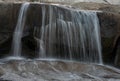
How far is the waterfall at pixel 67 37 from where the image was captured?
9438 mm

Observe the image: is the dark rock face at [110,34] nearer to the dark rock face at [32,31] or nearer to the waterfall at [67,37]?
the dark rock face at [32,31]

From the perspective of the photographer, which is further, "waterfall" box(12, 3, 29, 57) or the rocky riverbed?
"waterfall" box(12, 3, 29, 57)

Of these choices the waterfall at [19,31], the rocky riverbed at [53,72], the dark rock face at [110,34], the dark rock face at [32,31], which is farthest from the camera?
the dark rock face at [110,34]

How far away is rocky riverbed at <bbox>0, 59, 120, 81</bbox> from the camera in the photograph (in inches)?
252

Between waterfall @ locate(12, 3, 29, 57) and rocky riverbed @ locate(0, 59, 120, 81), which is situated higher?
waterfall @ locate(12, 3, 29, 57)

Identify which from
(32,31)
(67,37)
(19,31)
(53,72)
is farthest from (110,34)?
(53,72)

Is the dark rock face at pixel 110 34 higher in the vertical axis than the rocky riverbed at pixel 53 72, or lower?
higher

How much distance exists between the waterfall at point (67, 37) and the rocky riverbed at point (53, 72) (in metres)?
1.87

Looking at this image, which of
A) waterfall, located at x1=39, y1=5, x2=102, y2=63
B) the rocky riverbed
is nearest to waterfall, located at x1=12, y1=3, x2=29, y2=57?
waterfall, located at x1=39, y1=5, x2=102, y2=63

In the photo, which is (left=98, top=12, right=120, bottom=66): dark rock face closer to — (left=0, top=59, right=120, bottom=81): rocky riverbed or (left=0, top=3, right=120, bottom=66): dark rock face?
(left=0, top=3, right=120, bottom=66): dark rock face

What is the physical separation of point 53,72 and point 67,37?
2.72 metres

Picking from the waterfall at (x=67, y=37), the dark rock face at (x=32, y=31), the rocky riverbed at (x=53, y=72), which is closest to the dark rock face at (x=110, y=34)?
the dark rock face at (x=32, y=31)

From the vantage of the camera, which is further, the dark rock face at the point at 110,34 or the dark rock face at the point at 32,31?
the dark rock face at the point at 110,34

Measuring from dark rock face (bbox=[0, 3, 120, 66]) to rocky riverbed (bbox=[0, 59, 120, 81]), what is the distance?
207 cm
